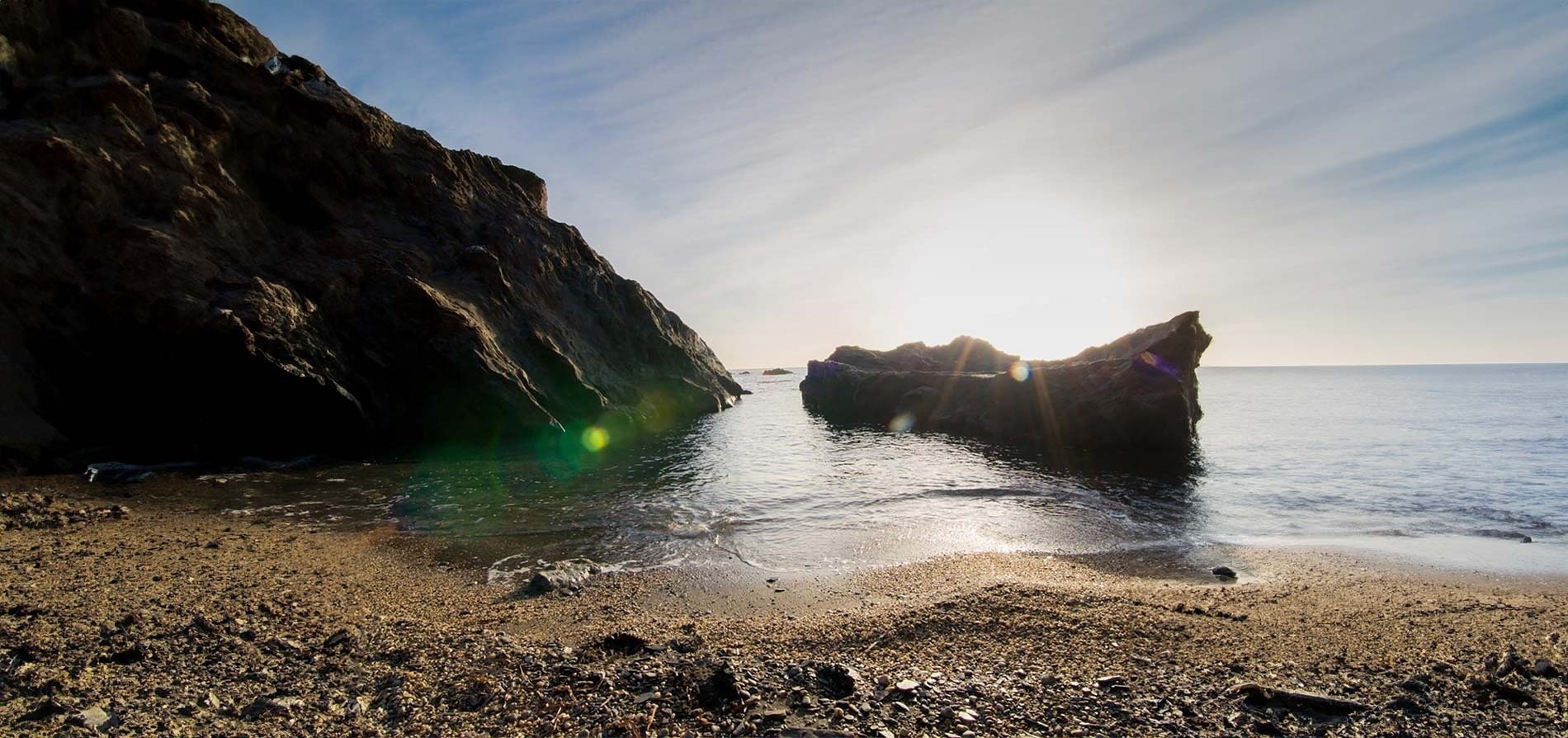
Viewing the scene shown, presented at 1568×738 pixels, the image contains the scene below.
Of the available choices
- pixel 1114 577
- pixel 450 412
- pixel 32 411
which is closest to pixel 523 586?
pixel 1114 577

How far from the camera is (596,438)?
36562 millimetres

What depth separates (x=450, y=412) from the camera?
3145 centimetres

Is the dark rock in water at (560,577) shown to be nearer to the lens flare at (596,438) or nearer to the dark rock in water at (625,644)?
the dark rock in water at (625,644)

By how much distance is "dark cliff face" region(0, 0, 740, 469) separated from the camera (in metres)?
21.1

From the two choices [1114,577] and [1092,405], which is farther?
[1092,405]

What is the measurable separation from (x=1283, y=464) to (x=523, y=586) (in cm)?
3229

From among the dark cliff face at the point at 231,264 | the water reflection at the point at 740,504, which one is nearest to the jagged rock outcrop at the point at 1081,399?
the water reflection at the point at 740,504

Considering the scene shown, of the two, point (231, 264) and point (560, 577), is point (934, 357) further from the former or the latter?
point (560, 577)

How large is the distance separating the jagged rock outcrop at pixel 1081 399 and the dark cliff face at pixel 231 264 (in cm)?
2498

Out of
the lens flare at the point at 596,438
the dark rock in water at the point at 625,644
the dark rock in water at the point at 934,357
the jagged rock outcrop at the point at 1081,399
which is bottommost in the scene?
the dark rock in water at the point at 625,644

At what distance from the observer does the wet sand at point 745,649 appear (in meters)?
5.79

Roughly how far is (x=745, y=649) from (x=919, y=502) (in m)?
13.2

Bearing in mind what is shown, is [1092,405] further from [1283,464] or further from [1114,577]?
[1114,577]

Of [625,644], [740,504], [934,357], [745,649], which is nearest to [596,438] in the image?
[740,504]
